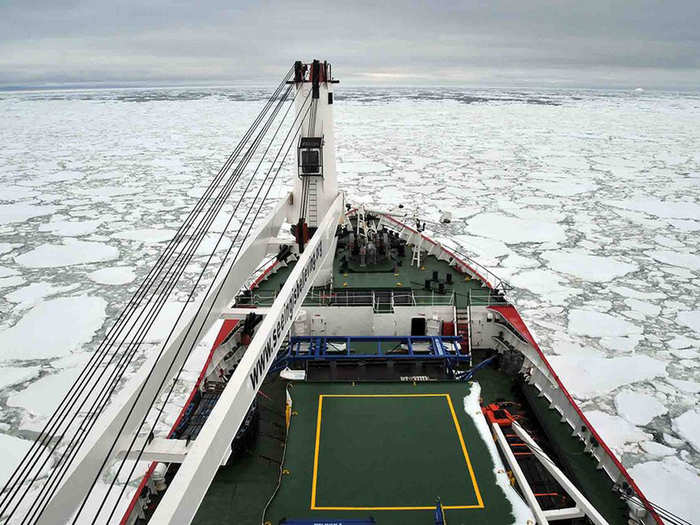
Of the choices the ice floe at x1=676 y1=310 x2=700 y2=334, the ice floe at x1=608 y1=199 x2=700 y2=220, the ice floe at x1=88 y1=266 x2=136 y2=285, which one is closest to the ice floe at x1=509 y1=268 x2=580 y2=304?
the ice floe at x1=676 y1=310 x2=700 y2=334

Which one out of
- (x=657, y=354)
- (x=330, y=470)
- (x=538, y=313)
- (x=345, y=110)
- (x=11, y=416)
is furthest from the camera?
(x=345, y=110)

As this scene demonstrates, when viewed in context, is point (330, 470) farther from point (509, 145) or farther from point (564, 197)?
point (509, 145)

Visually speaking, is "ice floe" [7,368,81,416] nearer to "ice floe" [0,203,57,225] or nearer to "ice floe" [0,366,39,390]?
"ice floe" [0,366,39,390]

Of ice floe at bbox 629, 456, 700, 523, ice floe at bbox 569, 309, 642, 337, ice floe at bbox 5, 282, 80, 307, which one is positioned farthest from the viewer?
ice floe at bbox 5, 282, 80, 307

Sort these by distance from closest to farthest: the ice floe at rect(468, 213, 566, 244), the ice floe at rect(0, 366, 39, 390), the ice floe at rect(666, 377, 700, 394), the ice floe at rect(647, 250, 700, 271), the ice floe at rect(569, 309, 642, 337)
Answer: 1. the ice floe at rect(666, 377, 700, 394)
2. the ice floe at rect(0, 366, 39, 390)
3. the ice floe at rect(569, 309, 642, 337)
4. the ice floe at rect(647, 250, 700, 271)
5. the ice floe at rect(468, 213, 566, 244)

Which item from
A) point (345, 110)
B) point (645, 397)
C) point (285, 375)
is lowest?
point (645, 397)

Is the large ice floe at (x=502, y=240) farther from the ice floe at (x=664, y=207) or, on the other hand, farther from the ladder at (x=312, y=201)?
the ladder at (x=312, y=201)

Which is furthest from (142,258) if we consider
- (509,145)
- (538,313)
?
(509,145)

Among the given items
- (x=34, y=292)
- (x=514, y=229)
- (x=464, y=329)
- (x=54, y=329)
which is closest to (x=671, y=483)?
(x=464, y=329)
